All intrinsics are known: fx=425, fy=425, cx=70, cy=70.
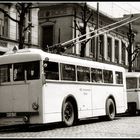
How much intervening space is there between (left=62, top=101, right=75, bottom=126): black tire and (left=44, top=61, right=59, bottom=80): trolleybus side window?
1.17 m

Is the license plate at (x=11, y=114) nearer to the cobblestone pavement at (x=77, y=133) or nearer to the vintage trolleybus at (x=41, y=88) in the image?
the vintage trolleybus at (x=41, y=88)

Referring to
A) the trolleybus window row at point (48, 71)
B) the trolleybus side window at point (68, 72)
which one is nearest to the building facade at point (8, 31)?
the trolleybus window row at point (48, 71)

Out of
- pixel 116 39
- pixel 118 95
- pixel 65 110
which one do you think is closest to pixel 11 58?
pixel 65 110

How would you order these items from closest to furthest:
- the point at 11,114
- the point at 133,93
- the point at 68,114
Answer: the point at 11,114 → the point at 68,114 → the point at 133,93

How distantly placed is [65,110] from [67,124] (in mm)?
507

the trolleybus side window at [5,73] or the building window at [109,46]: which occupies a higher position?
the building window at [109,46]

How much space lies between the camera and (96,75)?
1781cm

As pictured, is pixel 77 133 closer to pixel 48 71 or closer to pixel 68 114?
pixel 48 71

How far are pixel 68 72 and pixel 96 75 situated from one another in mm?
2726

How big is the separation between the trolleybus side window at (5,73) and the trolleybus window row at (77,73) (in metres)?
1.39

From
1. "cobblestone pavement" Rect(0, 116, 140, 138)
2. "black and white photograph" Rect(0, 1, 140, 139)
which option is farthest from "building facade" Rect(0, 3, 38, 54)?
"cobblestone pavement" Rect(0, 116, 140, 138)

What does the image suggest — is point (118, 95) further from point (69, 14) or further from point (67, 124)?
point (69, 14)

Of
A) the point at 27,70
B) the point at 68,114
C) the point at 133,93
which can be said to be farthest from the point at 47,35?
the point at 27,70

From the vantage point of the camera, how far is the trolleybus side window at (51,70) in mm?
14023
